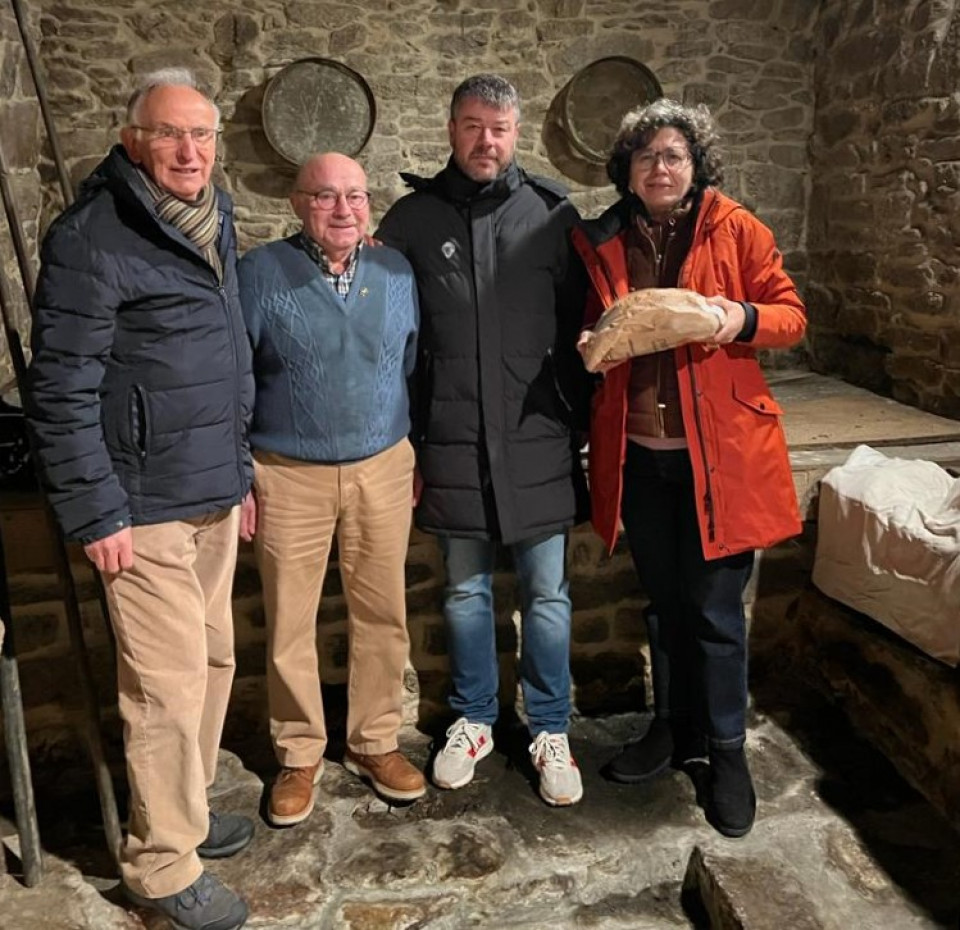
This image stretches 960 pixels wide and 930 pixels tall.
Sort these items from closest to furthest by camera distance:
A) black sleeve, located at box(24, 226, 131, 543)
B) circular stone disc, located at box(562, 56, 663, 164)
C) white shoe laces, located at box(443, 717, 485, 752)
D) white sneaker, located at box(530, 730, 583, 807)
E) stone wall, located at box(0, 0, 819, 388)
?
black sleeve, located at box(24, 226, 131, 543)
white sneaker, located at box(530, 730, 583, 807)
white shoe laces, located at box(443, 717, 485, 752)
stone wall, located at box(0, 0, 819, 388)
circular stone disc, located at box(562, 56, 663, 164)

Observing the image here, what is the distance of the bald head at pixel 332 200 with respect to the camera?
1.90 m

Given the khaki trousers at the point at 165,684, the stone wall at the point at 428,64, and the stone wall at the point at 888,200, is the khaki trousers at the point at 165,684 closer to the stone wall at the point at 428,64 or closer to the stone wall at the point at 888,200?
the stone wall at the point at 888,200

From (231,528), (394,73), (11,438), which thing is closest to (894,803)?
(231,528)

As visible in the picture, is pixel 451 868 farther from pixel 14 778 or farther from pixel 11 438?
pixel 11 438

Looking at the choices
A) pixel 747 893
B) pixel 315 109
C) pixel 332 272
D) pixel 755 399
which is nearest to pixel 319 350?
pixel 332 272

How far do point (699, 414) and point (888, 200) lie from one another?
107 inches

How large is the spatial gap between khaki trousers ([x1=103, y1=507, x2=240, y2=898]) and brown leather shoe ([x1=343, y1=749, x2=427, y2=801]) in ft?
1.70

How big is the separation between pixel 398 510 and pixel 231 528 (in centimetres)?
41

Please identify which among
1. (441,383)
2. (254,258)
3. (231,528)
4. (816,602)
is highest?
(254,258)

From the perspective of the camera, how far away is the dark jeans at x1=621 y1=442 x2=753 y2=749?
2078 mm

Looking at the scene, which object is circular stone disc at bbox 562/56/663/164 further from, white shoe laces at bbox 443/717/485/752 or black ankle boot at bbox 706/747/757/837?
black ankle boot at bbox 706/747/757/837

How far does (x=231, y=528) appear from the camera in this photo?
1.93m

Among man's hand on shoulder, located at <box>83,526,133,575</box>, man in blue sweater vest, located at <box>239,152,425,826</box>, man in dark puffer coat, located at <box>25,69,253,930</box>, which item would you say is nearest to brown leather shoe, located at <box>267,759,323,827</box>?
man in blue sweater vest, located at <box>239,152,425,826</box>

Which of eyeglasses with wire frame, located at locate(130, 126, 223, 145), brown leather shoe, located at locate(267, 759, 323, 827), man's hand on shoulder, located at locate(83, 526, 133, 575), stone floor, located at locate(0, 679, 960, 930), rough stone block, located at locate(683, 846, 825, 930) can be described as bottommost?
stone floor, located at locate(0, 679, 960, 930)
